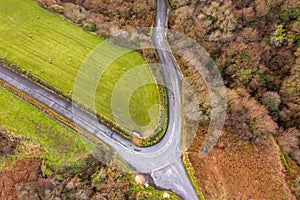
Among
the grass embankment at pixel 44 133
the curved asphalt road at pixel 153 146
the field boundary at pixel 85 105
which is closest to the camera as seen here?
the curved asphalt road at pixel 153 146

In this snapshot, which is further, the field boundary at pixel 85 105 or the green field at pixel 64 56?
the green field at pixel 64 56

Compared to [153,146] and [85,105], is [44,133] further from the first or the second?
[153,146]

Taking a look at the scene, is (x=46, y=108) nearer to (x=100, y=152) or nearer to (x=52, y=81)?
(x=52, y=81)

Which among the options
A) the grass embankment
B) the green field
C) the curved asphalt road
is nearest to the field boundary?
the curved asphalt road

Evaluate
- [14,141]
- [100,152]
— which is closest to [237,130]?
[100,152]

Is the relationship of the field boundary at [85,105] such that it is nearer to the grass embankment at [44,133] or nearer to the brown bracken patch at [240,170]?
the grass embankment at [44,133]

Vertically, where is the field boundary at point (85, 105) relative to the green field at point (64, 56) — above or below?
below

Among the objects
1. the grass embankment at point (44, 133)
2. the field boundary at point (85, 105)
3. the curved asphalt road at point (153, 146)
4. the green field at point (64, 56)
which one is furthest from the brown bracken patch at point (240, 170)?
the grass embankment at point (44, 133)
